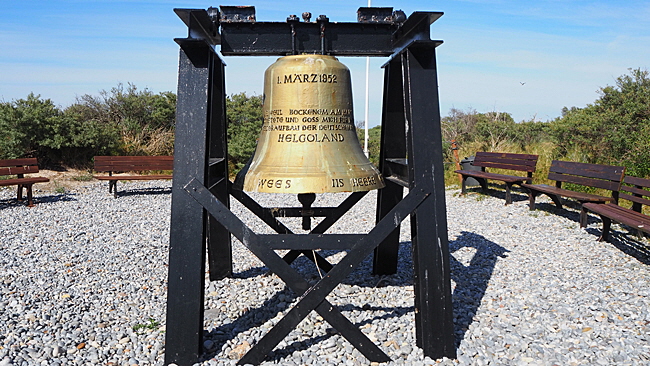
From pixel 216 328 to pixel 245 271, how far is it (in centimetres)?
132

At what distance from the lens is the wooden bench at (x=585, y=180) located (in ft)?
20.5

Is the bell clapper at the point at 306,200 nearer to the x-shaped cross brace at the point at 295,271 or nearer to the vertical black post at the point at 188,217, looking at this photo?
the x-shaped cross brace at the point at 295,271

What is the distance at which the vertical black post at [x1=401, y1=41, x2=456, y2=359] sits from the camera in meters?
A: 2.69

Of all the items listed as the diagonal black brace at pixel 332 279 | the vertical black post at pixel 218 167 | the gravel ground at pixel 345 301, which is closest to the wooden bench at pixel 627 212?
the gravel ground at pixel 345 301

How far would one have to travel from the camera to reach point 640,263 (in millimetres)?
4781

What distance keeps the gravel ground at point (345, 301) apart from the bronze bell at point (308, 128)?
1.11 meters

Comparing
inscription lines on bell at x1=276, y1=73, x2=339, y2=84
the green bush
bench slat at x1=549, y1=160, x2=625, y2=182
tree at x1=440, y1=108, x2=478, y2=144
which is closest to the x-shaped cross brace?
inscription lines on bell at x1=276, y1=73, x2=339, y2=84

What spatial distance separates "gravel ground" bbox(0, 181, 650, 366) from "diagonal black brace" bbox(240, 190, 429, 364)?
0.23 m

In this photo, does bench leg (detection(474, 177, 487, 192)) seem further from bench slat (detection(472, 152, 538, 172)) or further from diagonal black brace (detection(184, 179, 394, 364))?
diagonal black brace (detection(184, 179, 394, 364))

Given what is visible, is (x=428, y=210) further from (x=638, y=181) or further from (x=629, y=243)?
(x=638, y=181)

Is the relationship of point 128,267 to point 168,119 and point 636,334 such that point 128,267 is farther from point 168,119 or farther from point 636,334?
point 168,119

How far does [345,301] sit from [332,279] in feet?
3.91

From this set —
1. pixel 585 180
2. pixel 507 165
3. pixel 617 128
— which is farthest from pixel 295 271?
pixel 617 128

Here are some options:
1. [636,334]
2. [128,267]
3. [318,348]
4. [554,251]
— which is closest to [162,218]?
[128,267]
